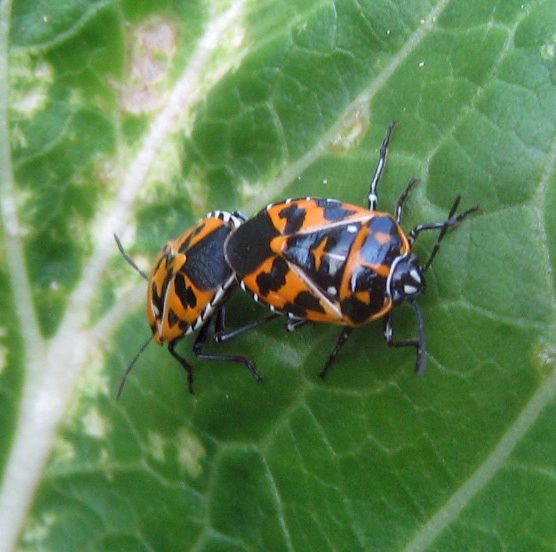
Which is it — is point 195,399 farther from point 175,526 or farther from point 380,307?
point 380,307

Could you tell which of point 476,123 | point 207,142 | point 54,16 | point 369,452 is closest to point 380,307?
point 369,452

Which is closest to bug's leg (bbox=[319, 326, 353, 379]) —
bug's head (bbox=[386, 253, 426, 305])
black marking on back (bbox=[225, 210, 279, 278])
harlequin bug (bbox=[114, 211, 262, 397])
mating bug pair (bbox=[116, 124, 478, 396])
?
mating bug pair (bbox=[116, 124, 478, 396])

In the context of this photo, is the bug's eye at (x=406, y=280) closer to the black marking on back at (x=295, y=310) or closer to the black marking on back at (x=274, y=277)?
the black marking on back at (x=295, y=310)

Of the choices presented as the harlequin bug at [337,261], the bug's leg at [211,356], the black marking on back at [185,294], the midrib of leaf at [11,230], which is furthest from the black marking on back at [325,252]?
the midrib of leaf at [11,230]

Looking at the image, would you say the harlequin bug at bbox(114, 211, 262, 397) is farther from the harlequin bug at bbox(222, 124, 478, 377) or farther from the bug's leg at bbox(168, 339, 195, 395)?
the harlequin bug at bbox(222, 124, 478, 377)

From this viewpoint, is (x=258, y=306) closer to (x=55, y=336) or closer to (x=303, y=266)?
(x=303, y=266)

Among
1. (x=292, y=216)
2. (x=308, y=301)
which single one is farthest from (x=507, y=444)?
(x=292, y=216)
